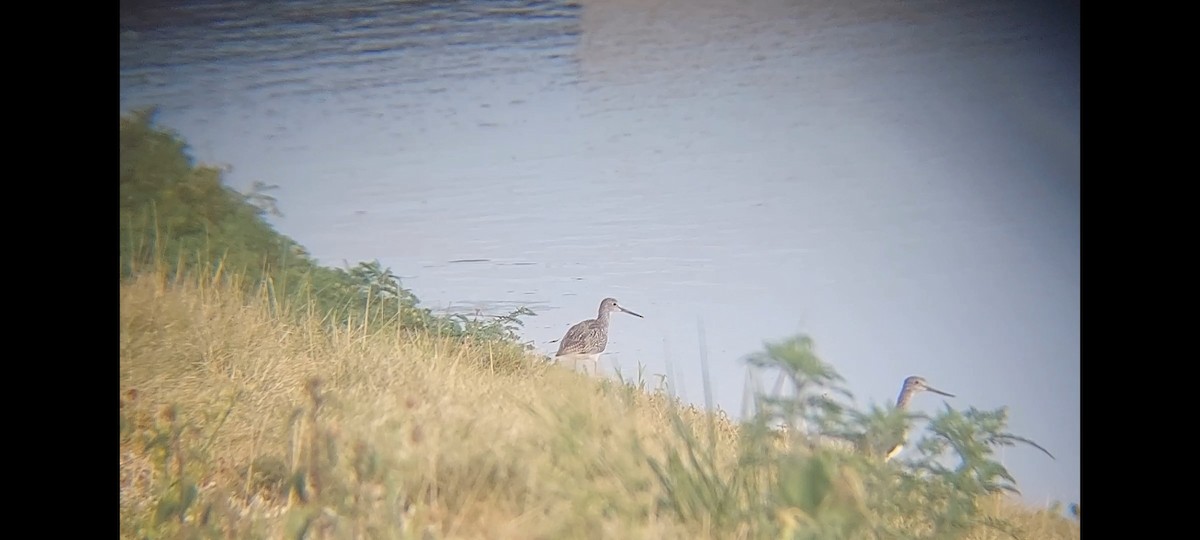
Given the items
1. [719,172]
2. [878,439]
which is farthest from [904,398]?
[719,172]

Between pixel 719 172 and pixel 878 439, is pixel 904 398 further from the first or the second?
pixel 719 172

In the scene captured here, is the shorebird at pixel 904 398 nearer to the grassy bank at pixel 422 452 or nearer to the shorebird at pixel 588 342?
the grassy bank at pixel 422 452

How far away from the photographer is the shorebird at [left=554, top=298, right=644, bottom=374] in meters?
2.41

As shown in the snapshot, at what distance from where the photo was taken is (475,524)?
2219 mm

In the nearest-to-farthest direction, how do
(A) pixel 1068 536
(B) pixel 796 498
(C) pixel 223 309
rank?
(B) pixel 796 498
(A) pixel 1068 536
(C) pixel 223 309

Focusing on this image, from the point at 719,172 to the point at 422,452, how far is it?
104 centimetres

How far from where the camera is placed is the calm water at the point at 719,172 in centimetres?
240

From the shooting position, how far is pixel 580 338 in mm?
2416

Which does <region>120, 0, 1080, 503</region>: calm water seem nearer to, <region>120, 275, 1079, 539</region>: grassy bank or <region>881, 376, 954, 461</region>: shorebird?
<region>881, 376, 954, 461</region>: shorebird

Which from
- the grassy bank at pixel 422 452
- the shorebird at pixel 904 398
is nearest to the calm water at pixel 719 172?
the shorebird at pixel 904 398

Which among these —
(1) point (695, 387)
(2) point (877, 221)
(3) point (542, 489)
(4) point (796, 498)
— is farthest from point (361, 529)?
(2) point (877, 221)

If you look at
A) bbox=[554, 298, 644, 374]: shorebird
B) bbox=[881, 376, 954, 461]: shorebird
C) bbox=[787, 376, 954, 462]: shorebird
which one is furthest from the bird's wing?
bbox=[881, 376, 954, 461]: shorebird
